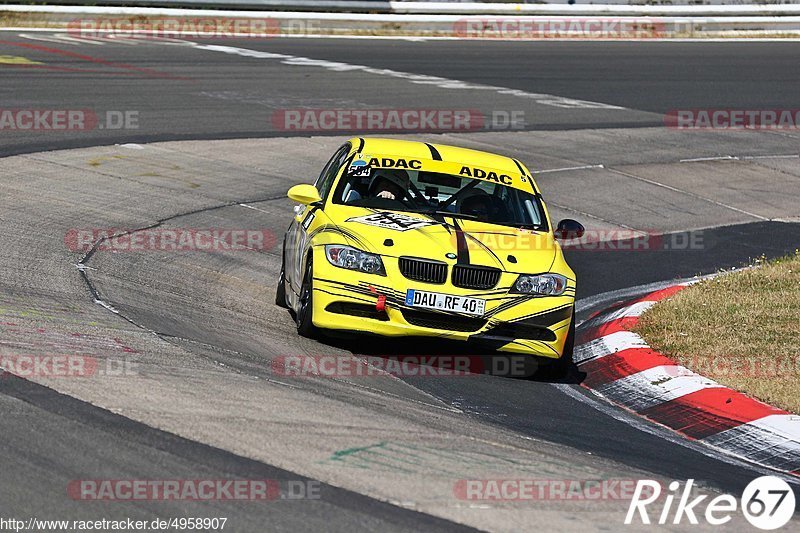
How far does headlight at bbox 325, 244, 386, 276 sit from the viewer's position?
905 centimetres

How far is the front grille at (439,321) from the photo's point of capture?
8.92m

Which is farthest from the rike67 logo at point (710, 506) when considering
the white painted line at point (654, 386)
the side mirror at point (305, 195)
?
the side mirror at point (305, 195)

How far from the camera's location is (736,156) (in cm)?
2036

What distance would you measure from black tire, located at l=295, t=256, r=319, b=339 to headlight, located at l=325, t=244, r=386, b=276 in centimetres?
19

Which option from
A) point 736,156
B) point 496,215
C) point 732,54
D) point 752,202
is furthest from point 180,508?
point 732,54

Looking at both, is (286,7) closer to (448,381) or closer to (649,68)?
(649,68)

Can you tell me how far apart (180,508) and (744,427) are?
4059mm

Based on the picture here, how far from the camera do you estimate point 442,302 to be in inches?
352
